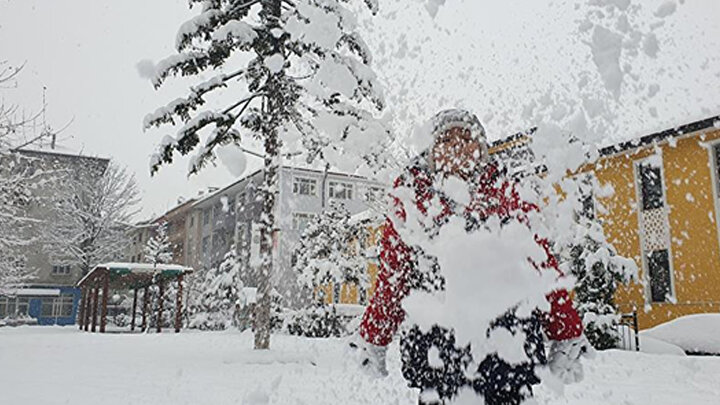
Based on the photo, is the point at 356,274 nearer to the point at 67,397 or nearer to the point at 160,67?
the point at 160,67

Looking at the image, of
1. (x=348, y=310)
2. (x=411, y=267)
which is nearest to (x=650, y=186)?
(x=348, y=310)

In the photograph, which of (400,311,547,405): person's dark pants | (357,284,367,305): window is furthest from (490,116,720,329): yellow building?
(400,311,547,405): person's dark pants

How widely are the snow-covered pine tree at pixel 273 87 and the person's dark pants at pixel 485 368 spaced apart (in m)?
7.77

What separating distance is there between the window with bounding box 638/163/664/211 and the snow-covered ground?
672 centimetres

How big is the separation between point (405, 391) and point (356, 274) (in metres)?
18.0

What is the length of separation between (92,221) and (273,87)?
2776cm

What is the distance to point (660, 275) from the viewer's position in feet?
48.9

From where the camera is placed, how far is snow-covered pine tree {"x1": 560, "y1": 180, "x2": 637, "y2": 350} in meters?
13.0

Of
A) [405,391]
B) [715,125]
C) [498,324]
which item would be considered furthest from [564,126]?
[715,125]

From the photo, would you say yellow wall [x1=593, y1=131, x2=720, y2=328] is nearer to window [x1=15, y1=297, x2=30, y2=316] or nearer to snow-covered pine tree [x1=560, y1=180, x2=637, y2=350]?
snow-covered pine tree [x1=560, y1=180, x2=637, y2=350]

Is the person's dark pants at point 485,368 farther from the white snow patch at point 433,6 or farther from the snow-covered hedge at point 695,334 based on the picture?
the snow-covered hedge at point 695,334

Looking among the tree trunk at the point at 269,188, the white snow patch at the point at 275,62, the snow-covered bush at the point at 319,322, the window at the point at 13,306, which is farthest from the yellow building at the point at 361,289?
the window at the point at 13,306

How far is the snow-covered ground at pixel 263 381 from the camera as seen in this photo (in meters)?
5.15

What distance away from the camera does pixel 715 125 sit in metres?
12.9
